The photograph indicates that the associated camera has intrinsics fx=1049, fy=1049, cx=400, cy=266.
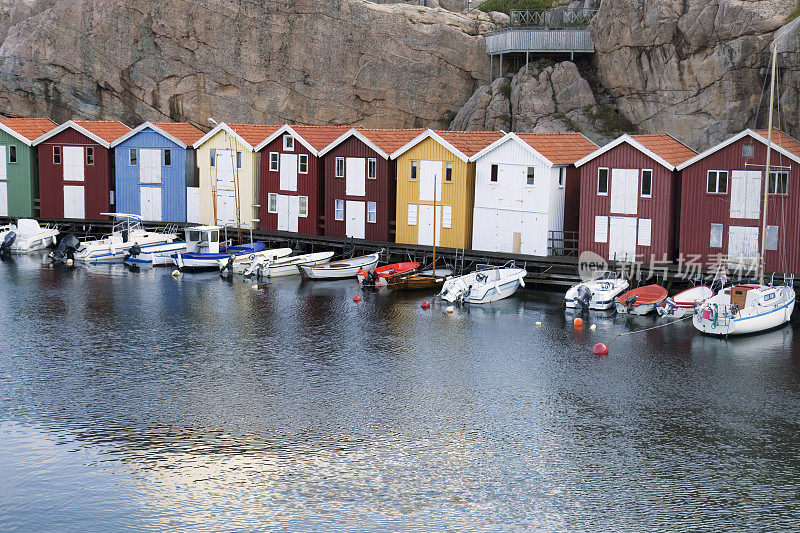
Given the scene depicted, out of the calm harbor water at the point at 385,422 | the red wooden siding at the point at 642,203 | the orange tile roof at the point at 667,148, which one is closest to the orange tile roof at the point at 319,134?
the red wooden siding at the point at 642,203

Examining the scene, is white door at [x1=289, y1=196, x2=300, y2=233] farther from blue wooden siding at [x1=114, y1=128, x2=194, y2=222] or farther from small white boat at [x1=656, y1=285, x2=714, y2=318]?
small white boat at [x1=656, y1=285, x2=714, y2=318]

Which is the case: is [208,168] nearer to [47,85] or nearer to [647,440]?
[47,85]

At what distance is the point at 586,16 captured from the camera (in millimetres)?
83750

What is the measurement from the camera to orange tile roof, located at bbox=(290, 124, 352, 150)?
6600 centimetres

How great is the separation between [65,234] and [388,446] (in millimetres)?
47249

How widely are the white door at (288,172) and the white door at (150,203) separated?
9.78 m

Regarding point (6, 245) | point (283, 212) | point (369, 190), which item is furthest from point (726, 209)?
point (6, 245)

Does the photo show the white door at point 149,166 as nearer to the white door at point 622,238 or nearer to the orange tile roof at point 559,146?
the orange tile roof at point 559,146

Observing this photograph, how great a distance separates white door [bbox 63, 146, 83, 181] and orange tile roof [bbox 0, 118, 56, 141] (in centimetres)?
268

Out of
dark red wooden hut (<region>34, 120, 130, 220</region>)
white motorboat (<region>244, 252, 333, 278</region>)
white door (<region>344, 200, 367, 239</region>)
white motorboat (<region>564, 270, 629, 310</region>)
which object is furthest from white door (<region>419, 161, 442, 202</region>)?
dark red wooden hut (<region>34, 120, 130, 220</region>)

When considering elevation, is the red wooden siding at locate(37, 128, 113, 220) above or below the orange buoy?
above

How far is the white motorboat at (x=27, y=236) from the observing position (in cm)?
6769

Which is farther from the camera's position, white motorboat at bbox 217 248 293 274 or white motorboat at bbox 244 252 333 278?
white motorboat at bbox 217 248 293 274

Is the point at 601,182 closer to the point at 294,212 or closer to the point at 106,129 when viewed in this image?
the point at 294,212
